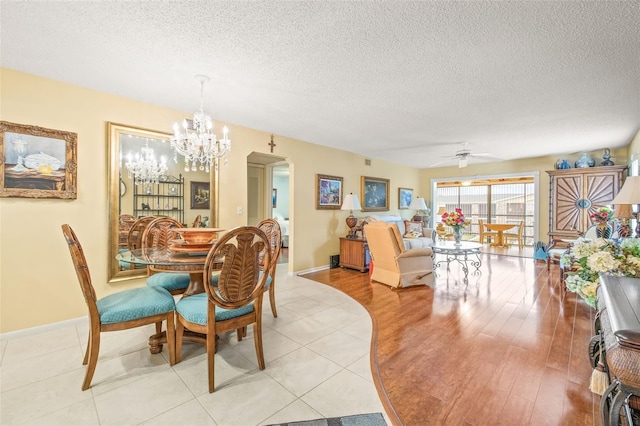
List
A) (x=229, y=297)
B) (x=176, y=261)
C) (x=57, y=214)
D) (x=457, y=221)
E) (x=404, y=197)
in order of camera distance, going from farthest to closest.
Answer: (x=404, y=197), (x=457, y=221), (x=57, y=214), (x=176, y=261), (x=229, y=297)

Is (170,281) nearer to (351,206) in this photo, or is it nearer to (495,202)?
(351,206)

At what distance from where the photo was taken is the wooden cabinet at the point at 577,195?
511 cm

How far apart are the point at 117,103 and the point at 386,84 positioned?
9.59 feet

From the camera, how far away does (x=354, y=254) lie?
5293mm

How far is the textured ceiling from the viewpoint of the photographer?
173 cm

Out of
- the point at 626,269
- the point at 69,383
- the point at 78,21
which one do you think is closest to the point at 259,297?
the point at 69,383

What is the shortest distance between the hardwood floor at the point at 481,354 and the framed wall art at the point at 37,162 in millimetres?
3365

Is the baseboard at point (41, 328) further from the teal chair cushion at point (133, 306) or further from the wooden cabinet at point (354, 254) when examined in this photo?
the wooden cabinet at point (354, 254)

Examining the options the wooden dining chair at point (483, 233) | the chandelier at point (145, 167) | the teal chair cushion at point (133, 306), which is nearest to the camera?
the teal chair cushion at point (133, 306)

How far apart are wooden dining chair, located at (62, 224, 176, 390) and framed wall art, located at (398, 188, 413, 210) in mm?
6546

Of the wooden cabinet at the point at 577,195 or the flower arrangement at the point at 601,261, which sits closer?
the flower arrangement at the point at 601,261

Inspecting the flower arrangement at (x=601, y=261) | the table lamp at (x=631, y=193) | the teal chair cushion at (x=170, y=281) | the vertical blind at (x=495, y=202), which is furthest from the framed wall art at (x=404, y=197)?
the teal chair cushion at (x=170, y=281)

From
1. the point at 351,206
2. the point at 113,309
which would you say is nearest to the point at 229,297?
the point at 113,309

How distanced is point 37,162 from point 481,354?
4318 millimetres
